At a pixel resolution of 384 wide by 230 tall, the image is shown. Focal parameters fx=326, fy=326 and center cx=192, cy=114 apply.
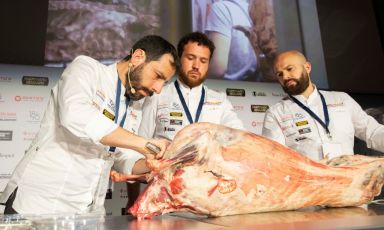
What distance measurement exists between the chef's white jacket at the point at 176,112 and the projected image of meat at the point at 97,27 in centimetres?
115

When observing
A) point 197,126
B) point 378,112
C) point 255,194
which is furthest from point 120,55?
point 378,112

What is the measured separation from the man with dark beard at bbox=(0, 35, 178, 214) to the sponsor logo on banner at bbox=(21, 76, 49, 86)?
6.72 feet

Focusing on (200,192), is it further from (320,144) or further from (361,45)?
(361,45)

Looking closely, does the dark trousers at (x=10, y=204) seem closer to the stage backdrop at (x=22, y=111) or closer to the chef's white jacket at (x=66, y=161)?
the chef's white jacket at (x=66, y=161)

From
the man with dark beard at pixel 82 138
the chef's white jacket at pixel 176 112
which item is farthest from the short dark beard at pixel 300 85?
the man with dark beard at pixel 82 138

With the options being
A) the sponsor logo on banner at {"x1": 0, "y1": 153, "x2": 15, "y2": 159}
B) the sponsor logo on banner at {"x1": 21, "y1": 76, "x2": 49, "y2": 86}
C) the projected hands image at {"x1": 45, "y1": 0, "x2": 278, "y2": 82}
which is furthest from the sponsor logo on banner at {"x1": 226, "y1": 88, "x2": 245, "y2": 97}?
the sponsor logo on banner at {"x1": 0, "y1": 153, "x2": 15, "y2": 159}

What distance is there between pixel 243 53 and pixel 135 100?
2.21 m

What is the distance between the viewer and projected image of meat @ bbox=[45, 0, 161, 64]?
10.5 feet

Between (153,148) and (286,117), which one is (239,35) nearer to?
(286,117)

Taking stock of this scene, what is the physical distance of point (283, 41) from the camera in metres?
3.80

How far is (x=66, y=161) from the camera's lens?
1.45 metres

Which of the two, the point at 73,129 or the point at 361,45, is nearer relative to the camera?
the point at 73,129

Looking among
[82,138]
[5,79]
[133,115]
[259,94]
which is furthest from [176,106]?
[5,79]

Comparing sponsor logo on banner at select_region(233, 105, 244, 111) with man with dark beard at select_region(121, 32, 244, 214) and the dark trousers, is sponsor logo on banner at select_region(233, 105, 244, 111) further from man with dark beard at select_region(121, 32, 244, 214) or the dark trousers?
the dark trousers
